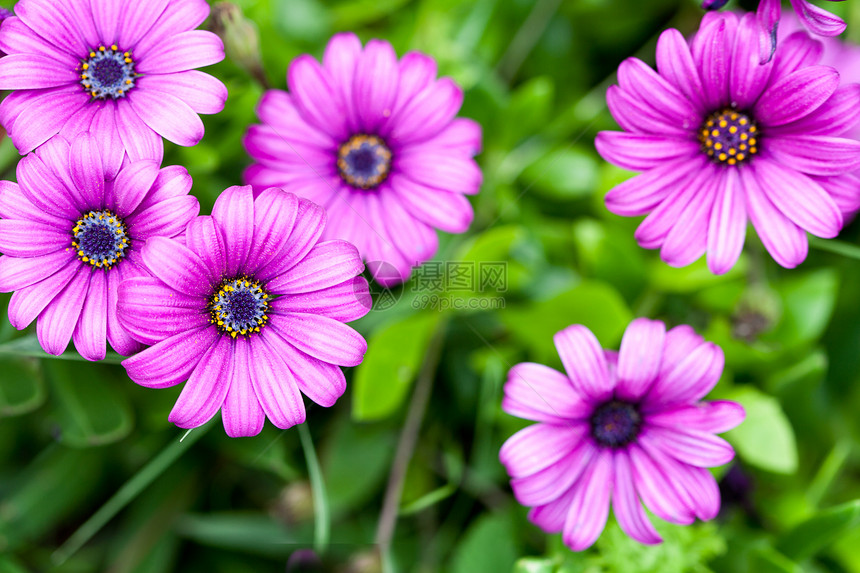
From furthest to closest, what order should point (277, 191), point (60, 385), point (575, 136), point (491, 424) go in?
point (575, 136) < point (491, 424) < point (60, 385) < point (277, 191)

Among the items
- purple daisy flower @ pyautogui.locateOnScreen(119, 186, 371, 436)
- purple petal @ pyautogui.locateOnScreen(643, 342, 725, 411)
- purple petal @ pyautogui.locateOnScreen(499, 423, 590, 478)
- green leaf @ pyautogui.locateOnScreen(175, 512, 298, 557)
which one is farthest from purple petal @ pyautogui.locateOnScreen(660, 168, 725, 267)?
green leaf @ pyautogui.locateOnScreen(175, 512, 298, 557)

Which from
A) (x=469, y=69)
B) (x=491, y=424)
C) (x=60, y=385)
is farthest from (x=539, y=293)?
(x=60, y=385)

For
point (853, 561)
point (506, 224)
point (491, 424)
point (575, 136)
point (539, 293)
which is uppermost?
point (575, 136)

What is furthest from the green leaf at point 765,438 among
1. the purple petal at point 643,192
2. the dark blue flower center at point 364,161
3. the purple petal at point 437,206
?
the dark blue flower center at point 364,161

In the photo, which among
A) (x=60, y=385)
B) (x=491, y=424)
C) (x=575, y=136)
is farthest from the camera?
(x=575, y=136)

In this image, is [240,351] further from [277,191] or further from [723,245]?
[723,245]

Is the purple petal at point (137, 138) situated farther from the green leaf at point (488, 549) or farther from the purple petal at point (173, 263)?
the green leaf at point (488, 549)

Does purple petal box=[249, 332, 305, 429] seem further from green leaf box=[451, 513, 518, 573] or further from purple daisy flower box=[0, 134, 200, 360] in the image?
green leaf box=[451, 513, 518, 573]
